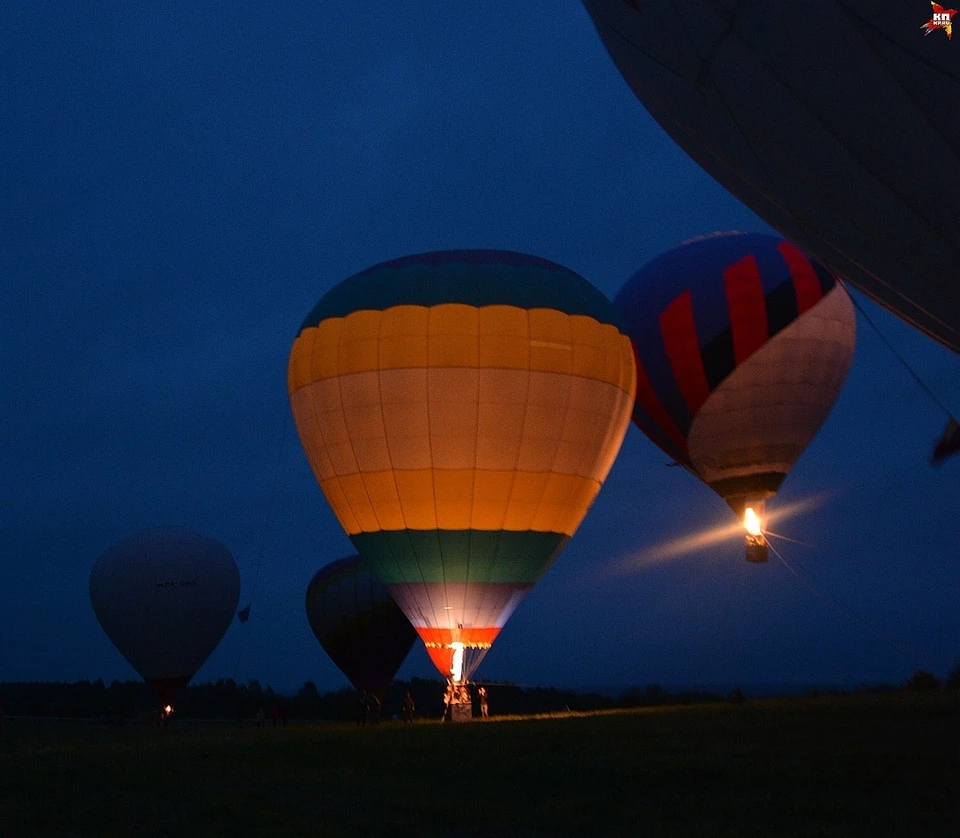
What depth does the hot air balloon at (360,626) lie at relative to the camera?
103 ft

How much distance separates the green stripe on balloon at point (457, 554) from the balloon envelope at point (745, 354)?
6.53 m

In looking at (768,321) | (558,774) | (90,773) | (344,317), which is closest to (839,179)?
(558,774)

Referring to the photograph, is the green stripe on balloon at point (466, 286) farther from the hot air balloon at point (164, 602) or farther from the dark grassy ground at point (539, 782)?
the hot air balloon at point (164, 602)

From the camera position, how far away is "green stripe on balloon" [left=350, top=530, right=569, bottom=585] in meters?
21.0

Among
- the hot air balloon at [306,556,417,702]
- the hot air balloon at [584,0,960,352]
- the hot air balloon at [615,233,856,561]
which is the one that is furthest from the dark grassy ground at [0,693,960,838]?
the hot air balloon at [306,556,417,702]

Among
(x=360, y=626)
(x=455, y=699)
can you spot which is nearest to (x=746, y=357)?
(x=455, y=699)

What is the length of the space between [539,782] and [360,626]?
21796 millimetres

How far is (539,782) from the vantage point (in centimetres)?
1007

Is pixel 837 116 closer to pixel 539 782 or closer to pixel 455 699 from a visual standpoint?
pixel 539 782

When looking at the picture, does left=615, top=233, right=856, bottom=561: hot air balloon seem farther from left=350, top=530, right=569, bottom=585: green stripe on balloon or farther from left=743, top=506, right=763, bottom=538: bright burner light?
left=350, top=530, right=569, bottom=585: green stripe on balloon

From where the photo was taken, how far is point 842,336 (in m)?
26.6

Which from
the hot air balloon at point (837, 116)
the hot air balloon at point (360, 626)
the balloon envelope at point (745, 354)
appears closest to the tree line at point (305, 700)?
the hot air balloon at point (360, 626)

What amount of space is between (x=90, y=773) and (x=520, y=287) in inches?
486

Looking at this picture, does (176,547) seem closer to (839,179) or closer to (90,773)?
(90,773)
